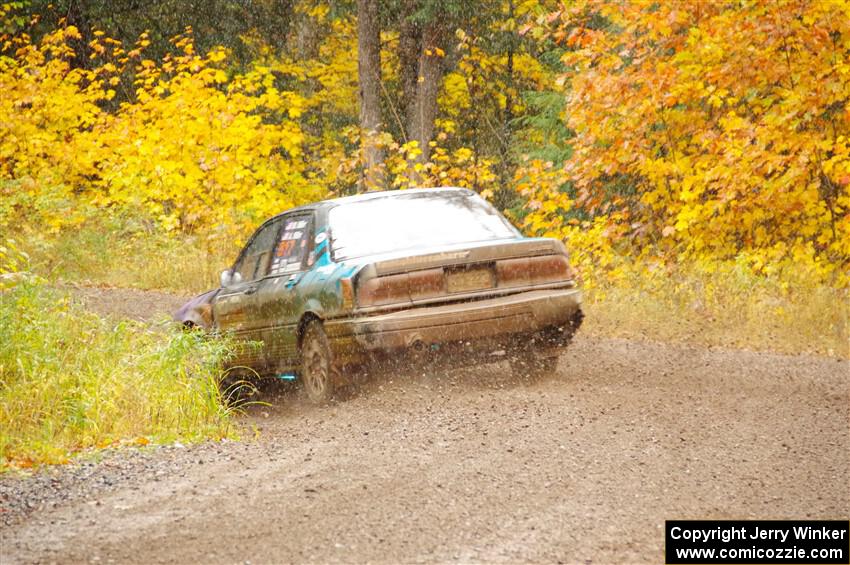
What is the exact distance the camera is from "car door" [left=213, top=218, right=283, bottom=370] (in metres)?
9.42

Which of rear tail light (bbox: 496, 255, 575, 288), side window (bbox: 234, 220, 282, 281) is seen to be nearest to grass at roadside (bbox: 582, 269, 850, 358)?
rear tail light (bbox: 496, 255, 575, 288)

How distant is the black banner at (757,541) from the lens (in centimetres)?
438

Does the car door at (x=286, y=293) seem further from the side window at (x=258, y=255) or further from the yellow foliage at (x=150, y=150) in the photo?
the yellow foliage at (x=150, y=150)

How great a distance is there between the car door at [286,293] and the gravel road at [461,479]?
2.12 feet

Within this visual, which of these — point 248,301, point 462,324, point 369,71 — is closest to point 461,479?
point 462,324

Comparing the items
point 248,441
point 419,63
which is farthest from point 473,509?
point 419,63

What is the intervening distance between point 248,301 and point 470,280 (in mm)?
2398

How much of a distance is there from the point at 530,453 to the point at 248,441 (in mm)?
2030

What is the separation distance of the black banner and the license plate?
11.8 feet

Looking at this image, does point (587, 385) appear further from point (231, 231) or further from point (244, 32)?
point (244, 32)

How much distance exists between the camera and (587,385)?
27.8ft

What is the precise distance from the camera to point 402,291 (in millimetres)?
7973

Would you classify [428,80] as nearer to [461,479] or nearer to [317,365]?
[317,365]

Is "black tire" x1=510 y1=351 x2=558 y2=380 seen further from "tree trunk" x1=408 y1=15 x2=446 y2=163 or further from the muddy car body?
"tree trunk" x1=408 y1=15 x2=446 y2=163
